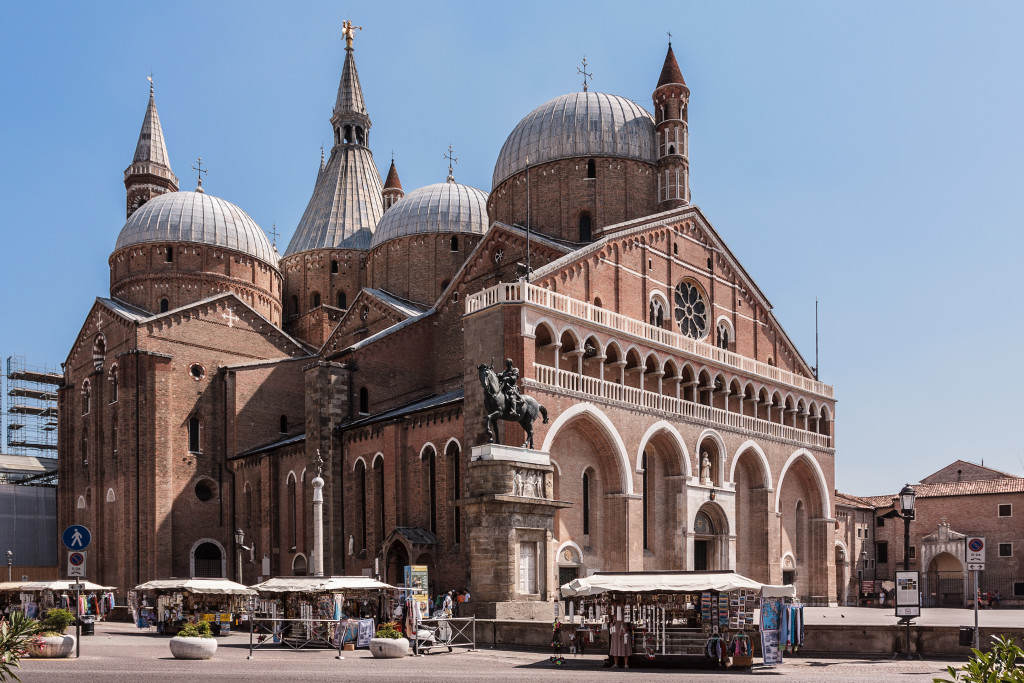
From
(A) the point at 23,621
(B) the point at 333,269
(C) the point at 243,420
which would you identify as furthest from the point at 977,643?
(B) the point at 333,269

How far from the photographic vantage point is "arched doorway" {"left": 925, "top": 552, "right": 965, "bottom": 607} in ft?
165

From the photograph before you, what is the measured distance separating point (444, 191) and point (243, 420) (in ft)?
47.1

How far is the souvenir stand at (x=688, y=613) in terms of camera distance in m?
19.7

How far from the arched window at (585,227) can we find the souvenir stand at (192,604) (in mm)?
18833

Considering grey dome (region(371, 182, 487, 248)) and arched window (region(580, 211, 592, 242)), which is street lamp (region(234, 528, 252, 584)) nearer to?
grey dome (region(371, 182, 487, 248))

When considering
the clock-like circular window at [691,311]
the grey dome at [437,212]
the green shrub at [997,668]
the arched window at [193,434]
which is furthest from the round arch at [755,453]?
the green shrub at [997,668]

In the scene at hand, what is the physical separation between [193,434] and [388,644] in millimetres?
26960

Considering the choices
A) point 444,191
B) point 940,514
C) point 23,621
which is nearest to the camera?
point 23,621

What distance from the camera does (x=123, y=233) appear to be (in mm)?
52312

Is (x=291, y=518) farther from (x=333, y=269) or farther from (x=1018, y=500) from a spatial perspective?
(x=1018, y=500)

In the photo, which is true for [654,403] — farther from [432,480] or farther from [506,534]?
[506,534]

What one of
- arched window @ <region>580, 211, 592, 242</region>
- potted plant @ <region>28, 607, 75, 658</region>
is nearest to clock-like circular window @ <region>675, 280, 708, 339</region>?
arched window @ <region>580, 211, 592, 242</region>

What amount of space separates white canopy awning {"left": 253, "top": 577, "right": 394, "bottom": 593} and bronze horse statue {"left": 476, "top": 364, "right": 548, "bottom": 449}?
212 inches

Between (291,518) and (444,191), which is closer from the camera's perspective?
(291,518)
